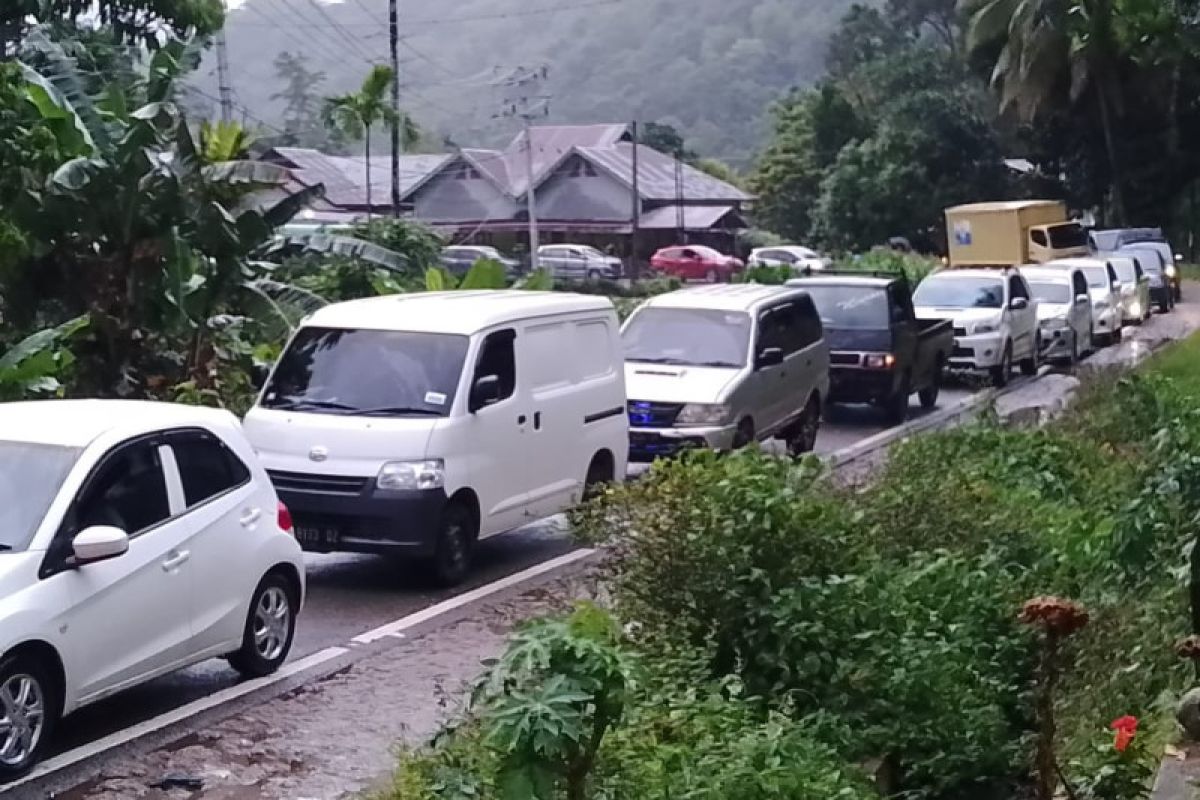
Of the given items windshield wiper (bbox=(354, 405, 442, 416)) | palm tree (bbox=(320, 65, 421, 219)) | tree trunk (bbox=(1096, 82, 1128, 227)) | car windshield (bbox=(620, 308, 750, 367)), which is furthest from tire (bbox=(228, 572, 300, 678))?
tree trunk (bbox=(1096, 82, 1128, 227))

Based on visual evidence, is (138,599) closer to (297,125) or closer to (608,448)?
(608,448)

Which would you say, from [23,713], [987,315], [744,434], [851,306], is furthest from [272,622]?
[987,315]

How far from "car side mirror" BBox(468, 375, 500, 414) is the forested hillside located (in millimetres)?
83421

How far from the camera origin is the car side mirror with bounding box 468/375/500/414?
12000mm

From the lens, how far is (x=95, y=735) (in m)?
8.35

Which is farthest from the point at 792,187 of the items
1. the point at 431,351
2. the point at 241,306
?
the point at 431,351

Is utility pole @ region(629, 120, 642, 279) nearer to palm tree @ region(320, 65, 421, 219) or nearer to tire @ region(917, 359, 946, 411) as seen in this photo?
palm tree @ region(320, 65, 421, 219)

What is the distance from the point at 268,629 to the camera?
31.2 feet

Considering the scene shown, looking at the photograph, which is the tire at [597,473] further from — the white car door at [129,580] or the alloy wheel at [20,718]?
the alloy wheel at [20,718]

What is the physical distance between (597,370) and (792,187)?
6232 centimetres

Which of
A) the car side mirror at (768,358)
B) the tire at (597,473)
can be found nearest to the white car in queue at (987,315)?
the car side mirror at (768,358)

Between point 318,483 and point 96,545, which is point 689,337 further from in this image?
point 96,545

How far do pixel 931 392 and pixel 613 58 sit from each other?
89.7 m

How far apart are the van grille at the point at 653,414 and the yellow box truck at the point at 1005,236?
3006 cm
